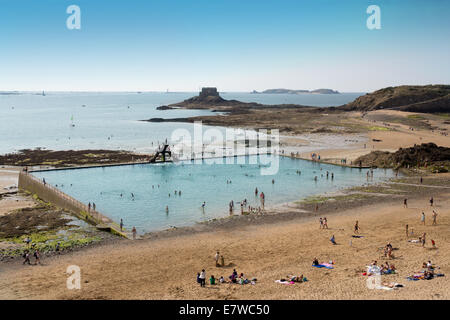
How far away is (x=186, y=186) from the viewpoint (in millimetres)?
44219

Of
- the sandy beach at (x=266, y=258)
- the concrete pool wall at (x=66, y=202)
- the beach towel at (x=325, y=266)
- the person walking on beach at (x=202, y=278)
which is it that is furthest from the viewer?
the concrete pool wall at (x=66, y=202)

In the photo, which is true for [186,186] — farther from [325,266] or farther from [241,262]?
[325,266]

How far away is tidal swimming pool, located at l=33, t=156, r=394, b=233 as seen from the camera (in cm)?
3394

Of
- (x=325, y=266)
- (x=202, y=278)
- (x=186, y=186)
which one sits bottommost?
(x=325, y=266)

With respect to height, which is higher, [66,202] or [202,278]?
[66,202]

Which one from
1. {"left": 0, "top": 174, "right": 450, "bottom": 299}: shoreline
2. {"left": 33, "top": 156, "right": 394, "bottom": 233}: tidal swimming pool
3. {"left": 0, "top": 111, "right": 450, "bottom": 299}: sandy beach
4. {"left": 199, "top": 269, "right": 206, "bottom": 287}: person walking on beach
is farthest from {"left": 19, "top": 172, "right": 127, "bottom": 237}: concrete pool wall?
{"left": 199, "top": 269, "right": 206, "bottom": 287}: person walking on beach

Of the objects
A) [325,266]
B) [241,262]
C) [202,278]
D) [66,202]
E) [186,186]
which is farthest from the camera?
[186,186]

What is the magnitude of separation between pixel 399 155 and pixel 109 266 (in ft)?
144

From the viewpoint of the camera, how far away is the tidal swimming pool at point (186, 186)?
33.9 meters

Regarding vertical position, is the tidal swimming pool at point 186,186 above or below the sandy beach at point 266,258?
above

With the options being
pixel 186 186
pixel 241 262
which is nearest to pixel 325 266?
pixel 241 262

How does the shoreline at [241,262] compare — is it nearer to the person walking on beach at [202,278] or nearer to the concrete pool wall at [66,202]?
the person walking on beach at [202,278]

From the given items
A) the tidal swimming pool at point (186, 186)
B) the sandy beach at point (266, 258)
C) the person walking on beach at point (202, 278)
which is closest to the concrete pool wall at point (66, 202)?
the tidal swimming pool at point (186, 186)

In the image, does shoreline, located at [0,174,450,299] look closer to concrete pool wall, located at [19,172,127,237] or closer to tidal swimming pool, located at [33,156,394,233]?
concrete pool wall, located at [19,172,127,237]
